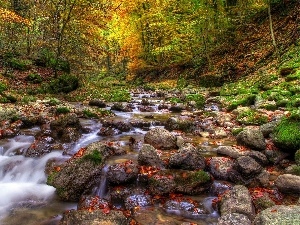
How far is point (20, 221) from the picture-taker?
18.4 feet

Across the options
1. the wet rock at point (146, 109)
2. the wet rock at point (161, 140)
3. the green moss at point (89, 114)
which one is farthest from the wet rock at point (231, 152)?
the wet rock at point (146, 109)

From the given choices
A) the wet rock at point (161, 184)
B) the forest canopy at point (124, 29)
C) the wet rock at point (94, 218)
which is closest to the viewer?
the wet rock at point (94, 218)

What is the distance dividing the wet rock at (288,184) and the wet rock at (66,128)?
5852 millimetres

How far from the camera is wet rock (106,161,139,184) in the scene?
6.48 metres

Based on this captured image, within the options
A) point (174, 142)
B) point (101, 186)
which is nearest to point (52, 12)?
point (174, 142)

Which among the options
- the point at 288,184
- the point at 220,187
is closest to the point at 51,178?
the point at 220,187

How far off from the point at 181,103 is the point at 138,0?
16.2 meters

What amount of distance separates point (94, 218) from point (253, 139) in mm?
4786

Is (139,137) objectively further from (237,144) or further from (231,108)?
(231,108)

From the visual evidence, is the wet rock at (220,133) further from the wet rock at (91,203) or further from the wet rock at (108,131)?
the wet rock at (91,203)

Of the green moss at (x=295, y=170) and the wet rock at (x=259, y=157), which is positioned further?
the wet rock at (x=259, y=157)

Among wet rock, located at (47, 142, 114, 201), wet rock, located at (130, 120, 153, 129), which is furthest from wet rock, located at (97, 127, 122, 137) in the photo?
wet rock, located at (47, 142, 114, 201)

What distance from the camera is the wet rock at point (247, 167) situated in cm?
653

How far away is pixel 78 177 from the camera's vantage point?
246 inches
